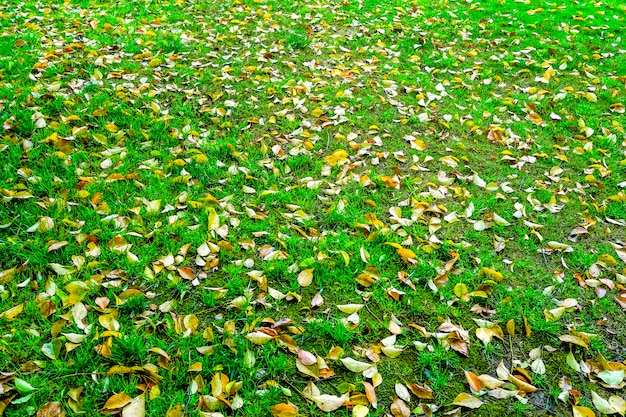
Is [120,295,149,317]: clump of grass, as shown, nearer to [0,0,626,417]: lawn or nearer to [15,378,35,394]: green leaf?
[0,0,626,417]: lawn

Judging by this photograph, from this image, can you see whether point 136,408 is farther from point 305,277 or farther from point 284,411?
point 305,277

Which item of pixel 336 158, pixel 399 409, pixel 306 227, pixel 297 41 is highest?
pixel 297 41

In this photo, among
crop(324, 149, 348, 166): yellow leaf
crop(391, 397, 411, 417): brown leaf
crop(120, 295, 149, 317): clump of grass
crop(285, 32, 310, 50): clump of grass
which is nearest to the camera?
crop(391, 397, 411, 417): brown leaf

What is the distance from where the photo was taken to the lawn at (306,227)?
7.12 feet

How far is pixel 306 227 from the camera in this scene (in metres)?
3.05

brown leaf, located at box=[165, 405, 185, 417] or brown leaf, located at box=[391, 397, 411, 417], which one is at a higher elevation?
brown leaf, located at box=[165, 405, 185, 417]

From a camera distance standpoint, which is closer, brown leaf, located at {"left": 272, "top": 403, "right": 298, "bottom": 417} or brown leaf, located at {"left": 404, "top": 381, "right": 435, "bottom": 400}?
brown leaf, located at {"left": 272, "top": 403, "right": 298, "bottom": 417}

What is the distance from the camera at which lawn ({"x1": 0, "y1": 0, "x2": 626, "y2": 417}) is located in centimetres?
217

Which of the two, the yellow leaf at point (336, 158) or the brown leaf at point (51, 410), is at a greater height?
the yellow leaf at point (336, 158)

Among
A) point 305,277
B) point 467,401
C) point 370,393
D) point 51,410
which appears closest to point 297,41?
point 305,277

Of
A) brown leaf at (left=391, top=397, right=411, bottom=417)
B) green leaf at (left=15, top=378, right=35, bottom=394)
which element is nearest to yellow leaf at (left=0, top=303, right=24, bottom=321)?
green leaf at (left=15, top=378, right=35, bottom=394)

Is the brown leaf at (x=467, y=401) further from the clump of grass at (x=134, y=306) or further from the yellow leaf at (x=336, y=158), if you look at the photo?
the yellow leaf at (x=336, y=158)

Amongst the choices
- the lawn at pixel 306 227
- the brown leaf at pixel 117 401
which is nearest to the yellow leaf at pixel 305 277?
the lawn at pixel 306 227

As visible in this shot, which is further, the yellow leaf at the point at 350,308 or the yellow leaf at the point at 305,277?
the yellow leaf at the point at 305,277
